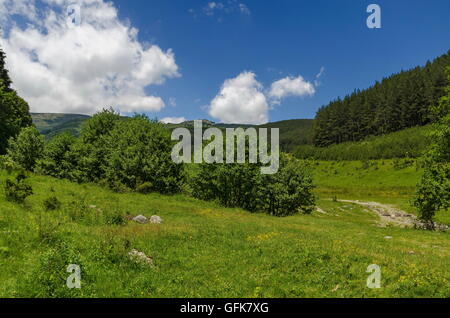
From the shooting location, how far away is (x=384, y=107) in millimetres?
162375

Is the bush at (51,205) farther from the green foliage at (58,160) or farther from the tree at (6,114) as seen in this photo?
the tree at (6,114)

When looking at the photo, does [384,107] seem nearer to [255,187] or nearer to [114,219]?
[255,187]

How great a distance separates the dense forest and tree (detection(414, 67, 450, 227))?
130 m

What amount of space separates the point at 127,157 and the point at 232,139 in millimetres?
16662

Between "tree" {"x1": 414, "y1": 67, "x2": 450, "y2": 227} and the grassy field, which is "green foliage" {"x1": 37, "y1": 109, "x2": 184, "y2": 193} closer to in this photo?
the grassy field

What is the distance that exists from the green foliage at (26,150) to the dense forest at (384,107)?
15849cm

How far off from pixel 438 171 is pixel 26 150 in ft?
197

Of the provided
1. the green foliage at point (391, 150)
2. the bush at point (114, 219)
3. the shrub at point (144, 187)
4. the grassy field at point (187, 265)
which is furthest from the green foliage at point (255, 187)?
the green foliage at point (391, 150)

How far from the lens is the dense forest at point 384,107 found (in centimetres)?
15025

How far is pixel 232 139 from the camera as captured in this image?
46.0m

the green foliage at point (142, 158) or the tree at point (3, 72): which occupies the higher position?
the tree at point (3, 72)

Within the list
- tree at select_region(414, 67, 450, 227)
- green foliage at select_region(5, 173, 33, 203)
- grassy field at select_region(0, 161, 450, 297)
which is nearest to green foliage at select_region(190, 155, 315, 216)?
tree at select_region(414, 67, 450, 227)

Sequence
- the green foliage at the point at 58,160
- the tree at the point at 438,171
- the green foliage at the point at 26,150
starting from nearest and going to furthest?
the tree at the point at 438,171, the green foliage at the point at 58,160, the green foliage at the point at 26,150
